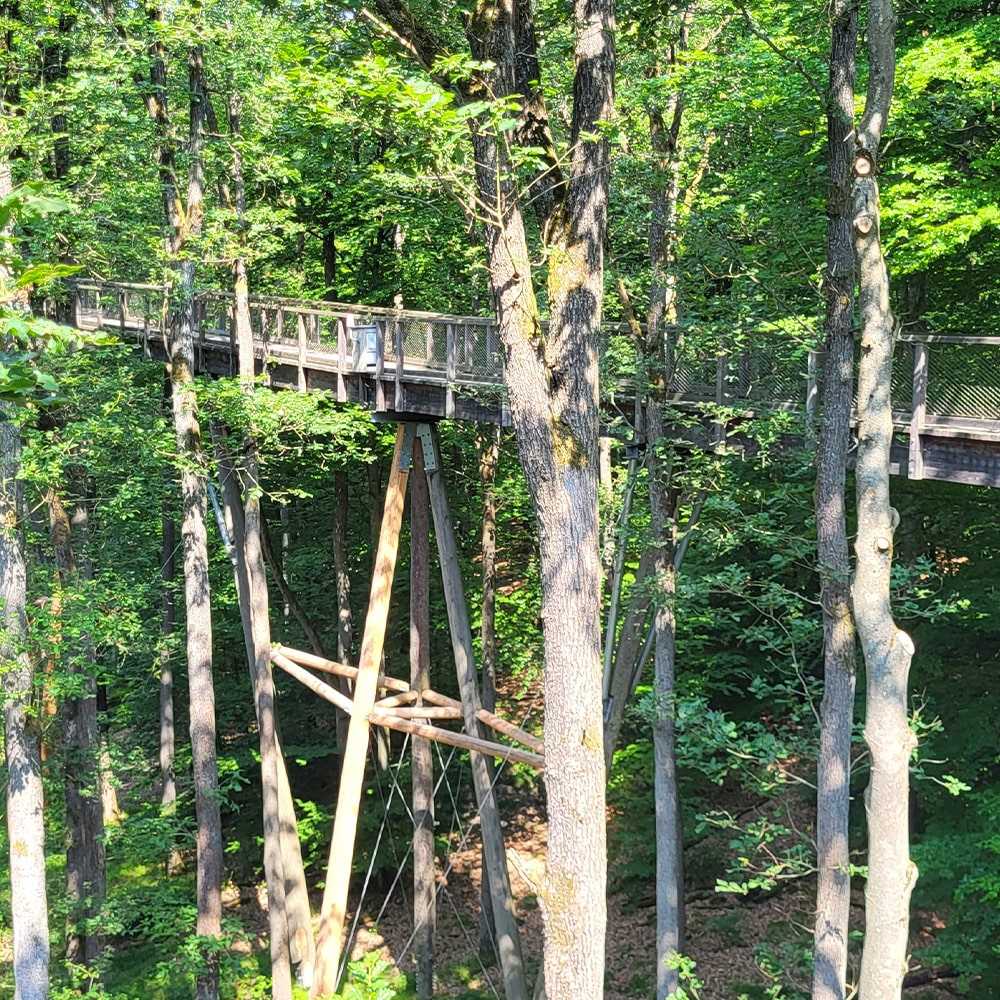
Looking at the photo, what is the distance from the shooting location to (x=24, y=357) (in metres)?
2.33

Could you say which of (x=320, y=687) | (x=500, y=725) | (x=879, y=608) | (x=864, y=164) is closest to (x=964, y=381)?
(x=864, y=164)

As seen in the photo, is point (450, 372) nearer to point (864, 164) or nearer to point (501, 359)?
point (501, 359)

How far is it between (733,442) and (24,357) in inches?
331

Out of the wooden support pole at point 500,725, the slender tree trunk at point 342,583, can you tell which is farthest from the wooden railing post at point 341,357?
the slender tree trunk at point 342,583

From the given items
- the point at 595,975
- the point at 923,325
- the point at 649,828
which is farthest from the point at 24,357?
the point at 649,828

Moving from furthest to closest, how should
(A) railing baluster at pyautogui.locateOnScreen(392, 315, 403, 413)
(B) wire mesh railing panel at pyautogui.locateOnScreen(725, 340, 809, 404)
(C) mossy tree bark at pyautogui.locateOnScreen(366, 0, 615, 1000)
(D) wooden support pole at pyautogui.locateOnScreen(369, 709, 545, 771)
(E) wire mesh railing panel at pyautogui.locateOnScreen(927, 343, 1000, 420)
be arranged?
(A) railing baluster at pyautogui.locateOnScreen(392, 315, 403, 413) → (B) wire mesh railing panel at pyautogui.locateOnScreen(725, 340, 809, 404) → (D) wooden support pole at pyautogui.locateOnScreen(369, 709, 545, 771) → (E) wire mesh railing panel at pyautogui.locateOnScreen(927, 343, 1000, 420) → (C) mossy tree bark at pyautogui.locateOnScreen(366, 0, 615, 1000)

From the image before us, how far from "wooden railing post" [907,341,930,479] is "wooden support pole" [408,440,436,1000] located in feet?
19.3

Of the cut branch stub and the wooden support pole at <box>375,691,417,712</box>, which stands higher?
the cut branch stub

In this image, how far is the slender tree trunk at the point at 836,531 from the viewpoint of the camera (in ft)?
25.0

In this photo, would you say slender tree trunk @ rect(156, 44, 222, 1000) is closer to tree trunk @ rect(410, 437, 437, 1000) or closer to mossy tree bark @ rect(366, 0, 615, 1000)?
tree trunk @ rect(410, 437, 437, 1000)

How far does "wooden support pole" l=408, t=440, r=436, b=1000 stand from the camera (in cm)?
1245

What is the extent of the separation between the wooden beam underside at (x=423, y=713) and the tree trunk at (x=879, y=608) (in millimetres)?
3015

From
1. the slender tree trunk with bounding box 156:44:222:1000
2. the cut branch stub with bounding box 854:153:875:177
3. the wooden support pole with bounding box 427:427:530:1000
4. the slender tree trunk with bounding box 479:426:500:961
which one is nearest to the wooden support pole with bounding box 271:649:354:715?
the slender tree trunk with bounding box 156:44:222:1000

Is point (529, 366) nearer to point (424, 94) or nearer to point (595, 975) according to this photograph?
point (424, 94)
